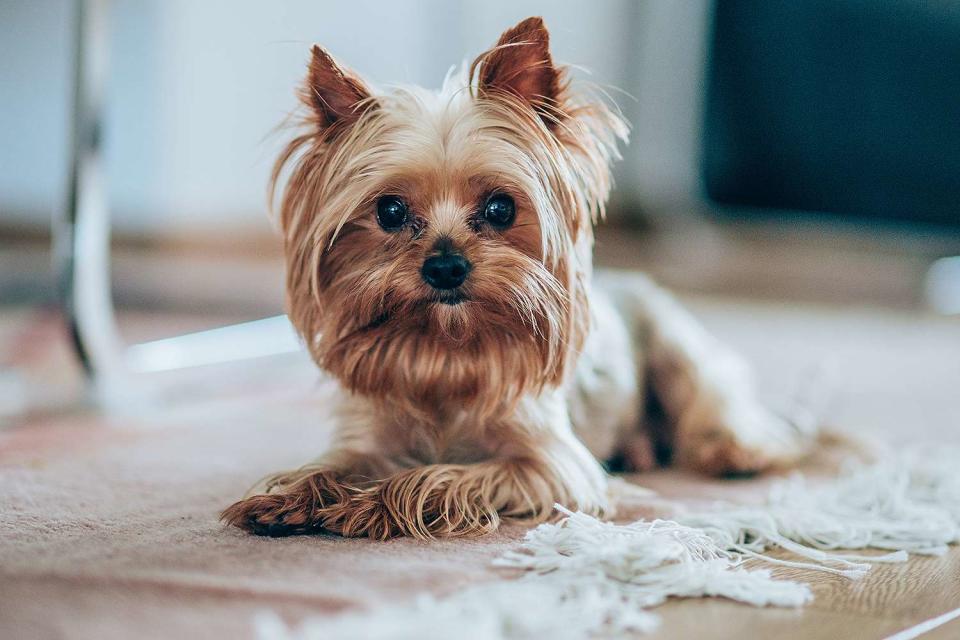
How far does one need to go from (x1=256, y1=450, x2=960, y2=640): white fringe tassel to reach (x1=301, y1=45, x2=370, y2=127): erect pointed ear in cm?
73

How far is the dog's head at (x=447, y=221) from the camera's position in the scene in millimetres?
1554

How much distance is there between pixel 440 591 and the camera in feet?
3.78

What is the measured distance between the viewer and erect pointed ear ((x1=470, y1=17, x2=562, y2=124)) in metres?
1.54

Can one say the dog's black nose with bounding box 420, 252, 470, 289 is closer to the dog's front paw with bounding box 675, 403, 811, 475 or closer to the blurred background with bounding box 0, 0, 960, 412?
the dog's front paw with bounding box 675, 403, 811, 475

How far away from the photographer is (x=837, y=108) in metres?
→ 4.54

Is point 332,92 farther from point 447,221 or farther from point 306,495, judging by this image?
point 306,495

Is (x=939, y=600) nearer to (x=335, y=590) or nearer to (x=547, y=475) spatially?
(x=547, y=475)

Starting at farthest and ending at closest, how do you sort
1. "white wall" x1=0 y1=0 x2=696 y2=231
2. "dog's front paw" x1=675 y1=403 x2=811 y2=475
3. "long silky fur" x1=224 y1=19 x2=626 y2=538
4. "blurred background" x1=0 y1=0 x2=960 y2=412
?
"white wall" x1=0 y1=0 x2=696 y2=231
"blurred background" x1=0 y1=0 x2=960 y2=412
"dog's front paw" x1=675 y1=403 x2=811 y2=475
"long silky fur" x1=224 y1=19 x2=626 y2=538

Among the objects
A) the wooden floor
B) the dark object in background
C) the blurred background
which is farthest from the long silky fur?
the dark object in background

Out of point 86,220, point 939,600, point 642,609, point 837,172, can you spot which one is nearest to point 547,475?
point 642,609

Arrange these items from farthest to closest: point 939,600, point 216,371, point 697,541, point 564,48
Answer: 1. point 564,48
2. point 216,371
3. point 697,541
4. point 939,600

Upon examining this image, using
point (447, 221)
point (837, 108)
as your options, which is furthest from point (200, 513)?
point (837, 108)

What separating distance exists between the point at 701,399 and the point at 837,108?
2889mm

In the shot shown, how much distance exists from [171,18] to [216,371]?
279 centimetres
